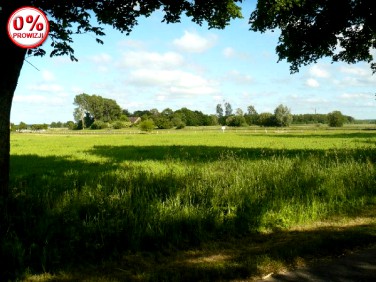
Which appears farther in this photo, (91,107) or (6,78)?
(91,107)

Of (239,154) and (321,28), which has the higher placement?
(321,28)

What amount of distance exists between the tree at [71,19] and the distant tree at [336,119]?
136m

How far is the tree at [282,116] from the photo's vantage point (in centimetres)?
14012

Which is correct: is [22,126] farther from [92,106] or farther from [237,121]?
[237,121]

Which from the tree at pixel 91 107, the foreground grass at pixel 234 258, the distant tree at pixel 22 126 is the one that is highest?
the tree at pixel 91 107

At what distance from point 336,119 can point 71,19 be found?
14161cm

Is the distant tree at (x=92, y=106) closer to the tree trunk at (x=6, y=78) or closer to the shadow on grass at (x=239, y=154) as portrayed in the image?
the shadow on grass at (x=239, y=154)

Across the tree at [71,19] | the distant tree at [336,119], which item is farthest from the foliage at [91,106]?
the tree at [71,19]

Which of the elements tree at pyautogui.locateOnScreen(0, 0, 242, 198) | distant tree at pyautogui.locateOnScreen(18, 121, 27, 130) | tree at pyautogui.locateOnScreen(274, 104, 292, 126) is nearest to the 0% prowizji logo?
tree at pyautogui.locateOnScreen(0, 0, 242, 198)

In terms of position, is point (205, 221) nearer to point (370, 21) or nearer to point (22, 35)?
point (22, 35)

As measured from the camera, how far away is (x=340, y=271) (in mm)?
4793

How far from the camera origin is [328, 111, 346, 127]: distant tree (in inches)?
5305

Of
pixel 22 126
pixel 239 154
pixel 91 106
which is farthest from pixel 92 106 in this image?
pixel 239 154

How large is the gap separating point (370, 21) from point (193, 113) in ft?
535
